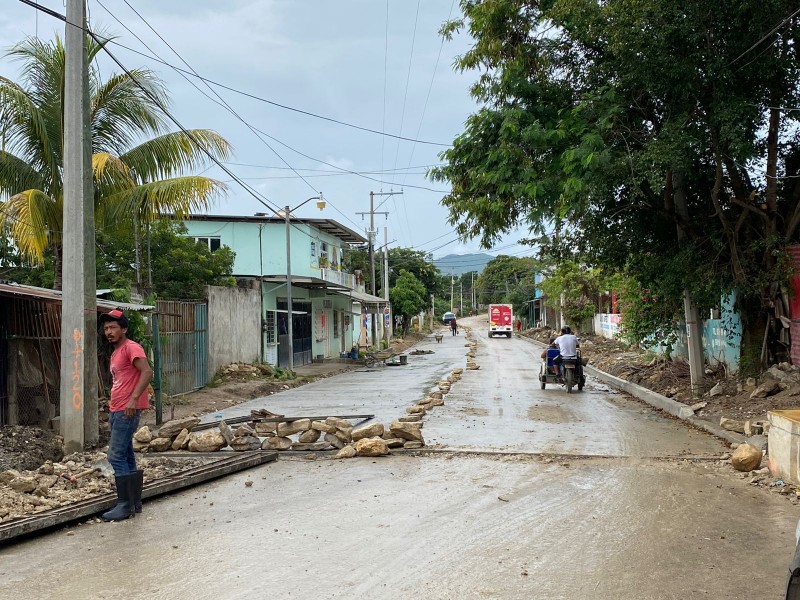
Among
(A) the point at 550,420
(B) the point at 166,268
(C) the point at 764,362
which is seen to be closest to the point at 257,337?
(B) the point at 166,268

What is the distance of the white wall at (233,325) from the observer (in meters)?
21.1

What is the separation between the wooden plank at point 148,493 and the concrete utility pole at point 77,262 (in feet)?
7.08

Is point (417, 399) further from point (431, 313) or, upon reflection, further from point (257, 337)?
point (431, 313)

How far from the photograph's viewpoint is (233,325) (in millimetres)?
23219

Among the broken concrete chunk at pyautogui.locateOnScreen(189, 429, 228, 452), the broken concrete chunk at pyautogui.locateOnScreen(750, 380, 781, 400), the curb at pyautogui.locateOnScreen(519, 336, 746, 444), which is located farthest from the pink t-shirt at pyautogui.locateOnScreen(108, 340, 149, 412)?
the broken concrete chunk at pyautogui.locateOnScreen(750, 380, 781, 400)

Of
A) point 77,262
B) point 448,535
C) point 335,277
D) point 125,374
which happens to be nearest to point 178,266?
point 335,277

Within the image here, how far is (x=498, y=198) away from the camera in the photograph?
44.0 ft

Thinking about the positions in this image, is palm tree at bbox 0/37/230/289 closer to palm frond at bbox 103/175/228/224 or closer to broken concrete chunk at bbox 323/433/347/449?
palm frond at bbox 103/175/228/224

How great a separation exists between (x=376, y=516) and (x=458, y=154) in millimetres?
9127

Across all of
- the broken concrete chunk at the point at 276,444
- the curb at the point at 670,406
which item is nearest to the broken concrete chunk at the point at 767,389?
the curb at the point at 670,406

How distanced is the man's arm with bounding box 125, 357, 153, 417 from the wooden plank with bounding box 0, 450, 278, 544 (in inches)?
36.4

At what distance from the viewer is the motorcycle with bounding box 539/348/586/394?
18.2 meters

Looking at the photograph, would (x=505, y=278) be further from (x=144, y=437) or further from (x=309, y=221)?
(x=144, y=437)

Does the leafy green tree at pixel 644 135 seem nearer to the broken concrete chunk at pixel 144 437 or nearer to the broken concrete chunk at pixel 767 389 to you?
the broken concrete chunk at pixel 767 389
